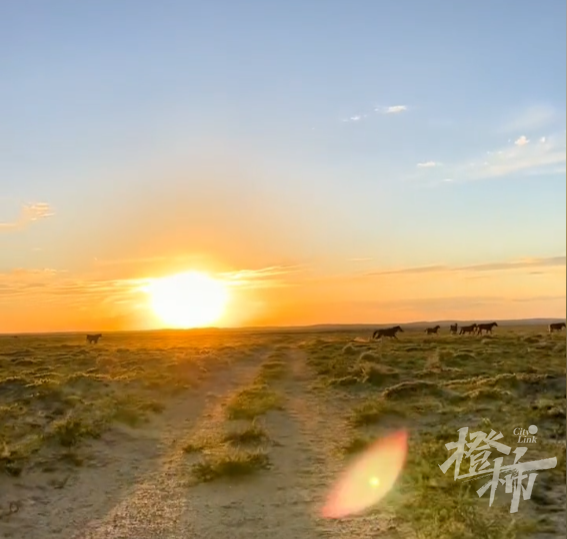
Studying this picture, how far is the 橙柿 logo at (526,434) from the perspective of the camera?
41.5 feet

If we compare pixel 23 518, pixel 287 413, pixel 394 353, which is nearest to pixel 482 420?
pixel 287 413

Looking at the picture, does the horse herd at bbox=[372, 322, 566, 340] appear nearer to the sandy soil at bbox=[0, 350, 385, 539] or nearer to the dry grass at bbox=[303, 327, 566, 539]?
the dry grass at bbox=[303, 327, 566, 539]

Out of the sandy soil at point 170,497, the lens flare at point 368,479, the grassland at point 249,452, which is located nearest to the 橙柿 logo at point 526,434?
the grassland at point 249,452

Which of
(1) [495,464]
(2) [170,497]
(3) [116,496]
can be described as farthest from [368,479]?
(3) [116,496]

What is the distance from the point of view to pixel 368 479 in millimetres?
10242

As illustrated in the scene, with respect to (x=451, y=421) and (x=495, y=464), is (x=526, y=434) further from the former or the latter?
(x=495, y=464)

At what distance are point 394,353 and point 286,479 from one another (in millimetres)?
25049

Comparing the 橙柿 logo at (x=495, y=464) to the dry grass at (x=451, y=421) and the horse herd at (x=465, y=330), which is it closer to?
the dry grass at (x=451, y=421)

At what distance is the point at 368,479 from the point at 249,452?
101 inches

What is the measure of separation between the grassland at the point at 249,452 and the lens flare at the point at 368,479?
7.8 inches

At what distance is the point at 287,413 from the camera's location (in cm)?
1662

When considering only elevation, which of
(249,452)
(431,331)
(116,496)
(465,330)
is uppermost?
(249,452)

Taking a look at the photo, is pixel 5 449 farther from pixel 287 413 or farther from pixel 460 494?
pixel 460 494

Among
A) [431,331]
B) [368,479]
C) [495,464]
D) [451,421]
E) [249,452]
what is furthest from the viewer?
[431,331]
